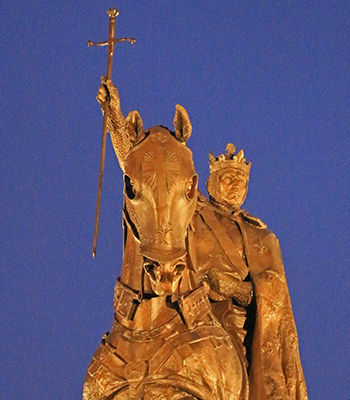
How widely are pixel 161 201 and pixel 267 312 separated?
1.40m

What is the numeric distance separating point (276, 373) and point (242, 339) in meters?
0.30

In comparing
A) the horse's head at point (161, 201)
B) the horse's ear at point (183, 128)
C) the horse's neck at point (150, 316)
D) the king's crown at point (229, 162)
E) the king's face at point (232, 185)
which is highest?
the king's crown at point (229, 162)

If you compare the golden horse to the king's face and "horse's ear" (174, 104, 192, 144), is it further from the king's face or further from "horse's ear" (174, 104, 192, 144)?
the king's face

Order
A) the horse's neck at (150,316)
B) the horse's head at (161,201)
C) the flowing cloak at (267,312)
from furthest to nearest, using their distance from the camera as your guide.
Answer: the flowing cloak at (267,312)
the horse's neck at (150,316)
the horse's head at (161,201)

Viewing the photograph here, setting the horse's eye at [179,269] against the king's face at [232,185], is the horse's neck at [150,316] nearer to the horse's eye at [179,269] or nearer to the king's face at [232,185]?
the horse's eye at [179,269]

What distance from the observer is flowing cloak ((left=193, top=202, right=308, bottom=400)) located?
5.81 metres

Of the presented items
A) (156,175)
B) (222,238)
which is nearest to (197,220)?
(222,238)

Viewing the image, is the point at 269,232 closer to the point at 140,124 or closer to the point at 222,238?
the point at 222,238

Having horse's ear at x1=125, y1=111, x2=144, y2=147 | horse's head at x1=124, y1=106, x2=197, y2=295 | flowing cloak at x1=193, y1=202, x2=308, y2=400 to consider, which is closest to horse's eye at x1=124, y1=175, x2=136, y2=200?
horse's head at x1=124, y1=106, x2=197, y2=295

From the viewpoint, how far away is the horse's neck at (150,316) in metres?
5.23

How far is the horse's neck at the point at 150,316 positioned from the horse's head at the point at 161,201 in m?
0.24

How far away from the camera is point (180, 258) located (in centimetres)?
493

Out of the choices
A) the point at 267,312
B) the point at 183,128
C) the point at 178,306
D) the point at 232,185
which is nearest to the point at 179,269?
the point at 178,306

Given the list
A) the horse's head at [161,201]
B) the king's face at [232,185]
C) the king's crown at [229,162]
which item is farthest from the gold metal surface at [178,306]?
the king's crown at [229,162]
